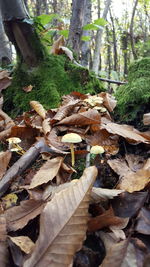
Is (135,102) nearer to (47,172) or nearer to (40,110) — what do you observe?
(40,110)

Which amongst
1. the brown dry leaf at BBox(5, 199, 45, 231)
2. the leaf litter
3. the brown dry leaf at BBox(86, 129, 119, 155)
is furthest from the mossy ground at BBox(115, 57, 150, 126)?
the brown dry leaf at BBox(5, 199, 45, 231)

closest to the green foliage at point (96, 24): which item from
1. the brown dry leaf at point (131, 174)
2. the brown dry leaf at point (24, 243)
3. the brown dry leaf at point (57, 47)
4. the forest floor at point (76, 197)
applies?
the brown dry leaf at point (57, 47)

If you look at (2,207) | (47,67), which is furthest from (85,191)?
(47,67)

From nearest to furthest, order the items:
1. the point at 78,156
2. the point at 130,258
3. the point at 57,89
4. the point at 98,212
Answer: the point at 130,258 < the point at 98,212 < the point at 78,156 < the point at 57,89

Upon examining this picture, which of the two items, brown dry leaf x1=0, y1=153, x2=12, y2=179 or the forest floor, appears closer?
the forest floor

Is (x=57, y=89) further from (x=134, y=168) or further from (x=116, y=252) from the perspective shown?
(x=116, y=252)

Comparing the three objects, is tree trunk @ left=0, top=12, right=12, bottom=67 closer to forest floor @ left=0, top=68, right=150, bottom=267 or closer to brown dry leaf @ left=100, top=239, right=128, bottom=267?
forest floor @ left=0, top=68, right=150, bottom=267
